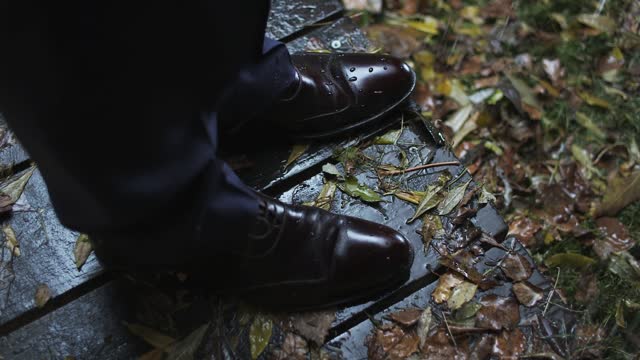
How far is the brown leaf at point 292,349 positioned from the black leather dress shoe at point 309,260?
0.07 m

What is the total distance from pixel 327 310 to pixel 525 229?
0.81m

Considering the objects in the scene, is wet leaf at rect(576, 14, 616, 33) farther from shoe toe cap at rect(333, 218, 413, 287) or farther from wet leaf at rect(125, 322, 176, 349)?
wet leaf at rect(125, 322, 176, 349)

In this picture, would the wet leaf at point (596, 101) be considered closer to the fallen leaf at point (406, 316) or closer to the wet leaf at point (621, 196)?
the wet leaf at point (621, 196)

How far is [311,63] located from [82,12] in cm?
85

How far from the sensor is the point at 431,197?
1.44 meters

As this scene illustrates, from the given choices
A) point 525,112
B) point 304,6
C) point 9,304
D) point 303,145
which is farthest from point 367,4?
point 9,304

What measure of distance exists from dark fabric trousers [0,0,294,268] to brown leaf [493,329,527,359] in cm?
69

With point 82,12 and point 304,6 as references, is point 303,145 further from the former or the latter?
point 82,12

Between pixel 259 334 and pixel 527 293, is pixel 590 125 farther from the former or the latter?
pixel 259 334

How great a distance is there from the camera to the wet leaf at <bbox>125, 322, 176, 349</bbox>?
1262 mm

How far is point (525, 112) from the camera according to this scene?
2010mm

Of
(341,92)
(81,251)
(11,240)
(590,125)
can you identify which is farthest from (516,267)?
(11,240)

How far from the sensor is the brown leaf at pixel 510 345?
Answer: 130 centimetres

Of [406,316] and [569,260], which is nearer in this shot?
[406,316]
